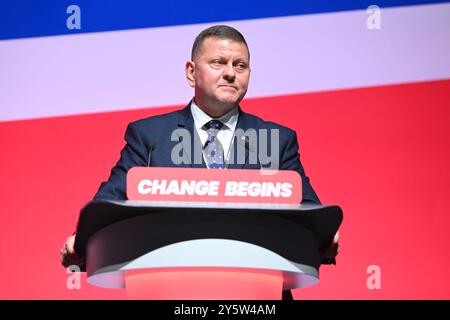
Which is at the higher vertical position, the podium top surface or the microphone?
the microphone

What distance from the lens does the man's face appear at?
227 centimetres

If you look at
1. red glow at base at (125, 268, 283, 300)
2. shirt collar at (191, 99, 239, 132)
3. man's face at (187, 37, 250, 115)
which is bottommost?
red glow at base at (125, 268, 283, 300)

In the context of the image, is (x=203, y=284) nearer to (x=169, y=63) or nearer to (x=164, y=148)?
(x=164, y=148)

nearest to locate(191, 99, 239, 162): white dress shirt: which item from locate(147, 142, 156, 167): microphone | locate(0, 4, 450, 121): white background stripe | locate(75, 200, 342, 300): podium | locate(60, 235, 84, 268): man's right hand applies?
locate(147, 142, 156, 167): microphone

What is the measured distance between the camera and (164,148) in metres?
2.14

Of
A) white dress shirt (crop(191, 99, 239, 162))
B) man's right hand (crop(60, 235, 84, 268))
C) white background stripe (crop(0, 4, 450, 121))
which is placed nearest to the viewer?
man's right hand (crop(60, 235, 84, 268))

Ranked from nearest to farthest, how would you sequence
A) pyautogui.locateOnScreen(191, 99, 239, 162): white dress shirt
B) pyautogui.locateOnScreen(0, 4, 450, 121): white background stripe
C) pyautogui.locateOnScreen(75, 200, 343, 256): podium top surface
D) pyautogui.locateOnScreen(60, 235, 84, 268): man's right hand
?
pyautogui.locateOnScreen(75, 200, 343, 256): podium top surface
pyautogui.locateOnScreen(60, 235, 84, 268): man's right hand
pyautogui.locateOnScreen(191, 99, 239, 162): white dress shirt
pyautogui.locateOnScreen(0, 4, 450, 121): white background stripe

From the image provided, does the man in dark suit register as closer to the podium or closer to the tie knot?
the tie knot

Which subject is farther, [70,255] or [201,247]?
[70,255]

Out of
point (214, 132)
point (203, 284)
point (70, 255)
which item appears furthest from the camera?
point (214, 132)

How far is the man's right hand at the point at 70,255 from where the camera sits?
1.82 meters

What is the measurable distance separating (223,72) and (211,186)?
2.57 feet

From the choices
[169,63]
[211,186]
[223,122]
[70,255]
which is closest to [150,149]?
[223,122]

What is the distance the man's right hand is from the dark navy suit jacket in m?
0.19
